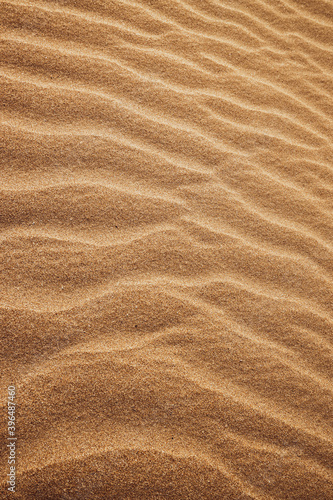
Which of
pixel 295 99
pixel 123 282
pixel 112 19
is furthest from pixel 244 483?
pixel 112 19

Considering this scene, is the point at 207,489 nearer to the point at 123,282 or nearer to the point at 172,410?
the point at 172,410

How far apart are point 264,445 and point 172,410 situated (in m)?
0.42

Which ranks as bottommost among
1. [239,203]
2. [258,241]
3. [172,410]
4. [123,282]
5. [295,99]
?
[172,410]

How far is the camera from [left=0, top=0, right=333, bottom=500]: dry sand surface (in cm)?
130

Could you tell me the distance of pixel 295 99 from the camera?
204 cm


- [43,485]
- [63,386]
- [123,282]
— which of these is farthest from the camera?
[123,282]

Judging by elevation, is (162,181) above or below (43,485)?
above

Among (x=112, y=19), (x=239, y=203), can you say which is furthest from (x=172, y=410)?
(x=112, y=19)

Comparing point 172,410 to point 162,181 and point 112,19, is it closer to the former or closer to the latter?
point 162,181

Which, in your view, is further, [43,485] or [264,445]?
[264,445]

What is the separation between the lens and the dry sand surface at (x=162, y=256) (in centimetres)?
130

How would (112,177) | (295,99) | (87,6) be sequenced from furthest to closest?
(295,99)
(87,6)
(112,177)

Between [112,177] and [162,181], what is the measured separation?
258mm

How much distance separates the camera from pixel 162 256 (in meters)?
1.55
